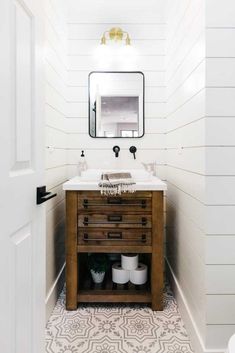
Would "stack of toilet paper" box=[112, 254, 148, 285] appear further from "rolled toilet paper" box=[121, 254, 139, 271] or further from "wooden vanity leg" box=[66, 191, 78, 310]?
"wooden vanity leg" box=[66, 191, 78, 310]

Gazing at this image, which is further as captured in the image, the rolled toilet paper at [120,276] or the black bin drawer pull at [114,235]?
the rolled toilet paper at [120,276]

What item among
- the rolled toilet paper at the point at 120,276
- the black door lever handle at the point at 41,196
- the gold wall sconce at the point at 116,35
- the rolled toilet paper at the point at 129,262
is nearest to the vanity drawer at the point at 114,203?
the rolled toilet paper at the point at 129,262

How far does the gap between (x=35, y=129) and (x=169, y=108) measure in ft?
5.09

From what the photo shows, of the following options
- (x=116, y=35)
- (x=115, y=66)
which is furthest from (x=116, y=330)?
(x=116, y=35)

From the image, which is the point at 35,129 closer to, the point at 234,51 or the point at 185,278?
the point at 234,51

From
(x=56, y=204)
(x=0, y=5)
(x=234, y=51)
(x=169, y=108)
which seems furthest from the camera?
(x=169, y=108)

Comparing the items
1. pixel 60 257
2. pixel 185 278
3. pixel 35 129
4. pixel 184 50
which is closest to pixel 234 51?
pixel 184 50

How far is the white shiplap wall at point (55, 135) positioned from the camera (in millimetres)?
1921

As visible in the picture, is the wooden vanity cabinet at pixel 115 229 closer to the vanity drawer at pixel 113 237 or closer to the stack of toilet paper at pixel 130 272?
the vanity drawer at pixel 113 237

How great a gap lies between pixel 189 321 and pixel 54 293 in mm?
973

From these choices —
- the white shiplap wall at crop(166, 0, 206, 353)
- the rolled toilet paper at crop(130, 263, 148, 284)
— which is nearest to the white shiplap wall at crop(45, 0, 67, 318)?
the rolled toilet paper at crop(130, 263, 148, 284)

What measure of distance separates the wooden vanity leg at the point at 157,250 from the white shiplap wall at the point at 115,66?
70cm

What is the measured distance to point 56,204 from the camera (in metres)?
2.23

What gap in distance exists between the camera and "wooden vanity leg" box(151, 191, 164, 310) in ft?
6.40
